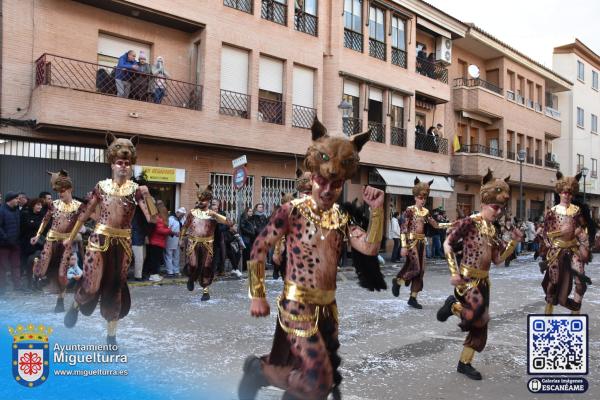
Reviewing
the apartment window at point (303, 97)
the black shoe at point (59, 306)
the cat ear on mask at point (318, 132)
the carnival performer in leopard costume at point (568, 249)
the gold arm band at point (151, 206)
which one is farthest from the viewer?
the apartment window at point (303, 97)

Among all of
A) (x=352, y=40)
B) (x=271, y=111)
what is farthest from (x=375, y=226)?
(x=352, y=40)

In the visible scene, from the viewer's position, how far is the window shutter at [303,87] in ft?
65.4

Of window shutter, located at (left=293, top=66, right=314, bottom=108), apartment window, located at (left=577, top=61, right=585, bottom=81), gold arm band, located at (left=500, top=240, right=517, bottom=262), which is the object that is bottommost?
gold arm band, located at (left=500, top=240, right=517, bottom=262)

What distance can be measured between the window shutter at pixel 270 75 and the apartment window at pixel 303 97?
2.23 feet

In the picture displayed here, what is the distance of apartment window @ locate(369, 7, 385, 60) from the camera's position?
75.3 feet

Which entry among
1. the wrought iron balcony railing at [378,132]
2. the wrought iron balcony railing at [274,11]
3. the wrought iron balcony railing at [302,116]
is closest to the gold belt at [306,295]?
the wrought iron balcony railing at [302,116]

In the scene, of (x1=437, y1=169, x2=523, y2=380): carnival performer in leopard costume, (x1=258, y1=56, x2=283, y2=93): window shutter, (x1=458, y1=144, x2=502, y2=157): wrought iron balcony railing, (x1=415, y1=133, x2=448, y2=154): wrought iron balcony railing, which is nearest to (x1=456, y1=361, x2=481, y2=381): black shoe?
(x1=437, y1=169, x2=523, y2=380): carnival performer in leopard costume

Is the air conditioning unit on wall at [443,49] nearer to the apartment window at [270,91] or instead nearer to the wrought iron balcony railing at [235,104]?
the apartment window at [270,91]

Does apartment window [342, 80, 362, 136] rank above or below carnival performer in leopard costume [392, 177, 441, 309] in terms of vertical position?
above

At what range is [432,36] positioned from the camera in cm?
2717

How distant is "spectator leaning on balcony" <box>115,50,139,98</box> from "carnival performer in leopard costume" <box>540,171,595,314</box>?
1109 cm

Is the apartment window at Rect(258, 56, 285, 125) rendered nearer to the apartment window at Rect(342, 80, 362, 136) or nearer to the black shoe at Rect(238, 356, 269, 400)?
the apartment window at Rect(342, 80, 362, 136)

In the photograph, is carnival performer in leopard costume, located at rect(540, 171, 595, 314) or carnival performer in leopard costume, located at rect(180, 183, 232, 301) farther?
carnival performer in leopard costume, located at rect(180, 183, 232, 301)

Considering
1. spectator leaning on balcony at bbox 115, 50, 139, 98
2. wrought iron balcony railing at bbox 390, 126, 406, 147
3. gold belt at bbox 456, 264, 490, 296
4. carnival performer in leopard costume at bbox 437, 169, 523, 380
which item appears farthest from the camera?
wrought iron balcony railing at bbox 390, 126, 406, 147
